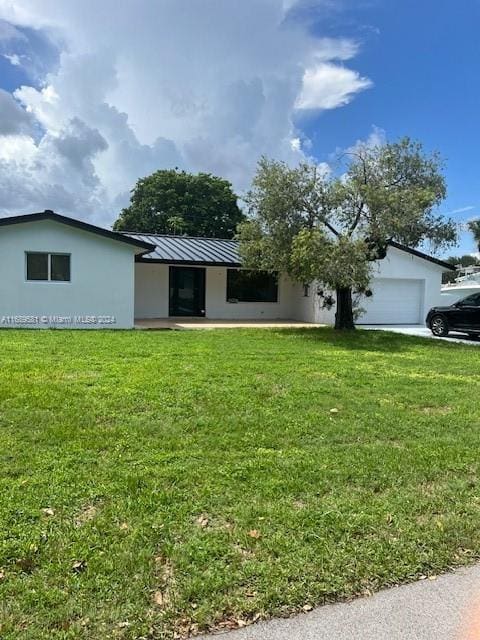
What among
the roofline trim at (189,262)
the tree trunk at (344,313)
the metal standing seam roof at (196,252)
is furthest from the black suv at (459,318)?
the roofline trim at (189,262)

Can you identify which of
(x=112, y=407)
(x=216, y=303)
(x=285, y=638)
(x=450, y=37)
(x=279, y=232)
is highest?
(x=450, y=37)

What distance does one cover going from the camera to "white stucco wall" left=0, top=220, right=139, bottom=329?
14742 millimetres

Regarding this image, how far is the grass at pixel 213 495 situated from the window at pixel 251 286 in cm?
1424

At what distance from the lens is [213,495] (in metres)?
3.68

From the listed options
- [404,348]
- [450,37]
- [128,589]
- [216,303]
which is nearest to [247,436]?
[128,589]

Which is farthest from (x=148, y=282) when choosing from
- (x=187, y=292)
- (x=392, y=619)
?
(x=392, y=619)

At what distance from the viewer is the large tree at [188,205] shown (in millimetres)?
46906

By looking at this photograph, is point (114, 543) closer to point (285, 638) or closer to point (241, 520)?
point (241, 520)

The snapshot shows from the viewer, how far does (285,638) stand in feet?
7.70

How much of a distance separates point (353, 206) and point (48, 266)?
9193 millimetres

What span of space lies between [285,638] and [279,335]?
40.0 feet

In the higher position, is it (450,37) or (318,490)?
(450,37)

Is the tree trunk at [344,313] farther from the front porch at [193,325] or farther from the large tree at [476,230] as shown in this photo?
the large tree at [476,230]

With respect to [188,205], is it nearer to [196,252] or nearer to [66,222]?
[196,252]
